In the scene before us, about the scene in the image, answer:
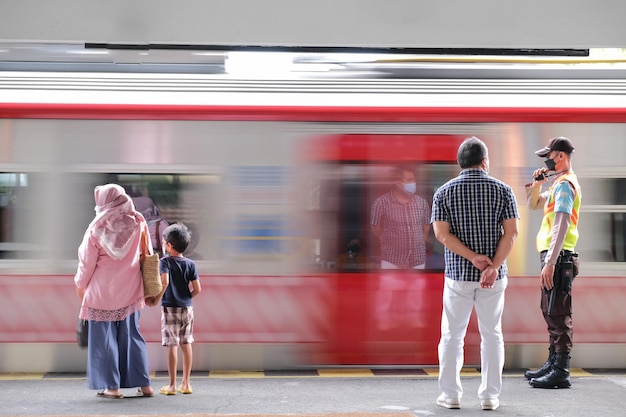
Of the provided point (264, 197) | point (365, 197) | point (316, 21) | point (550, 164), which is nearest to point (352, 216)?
point (365, 197)

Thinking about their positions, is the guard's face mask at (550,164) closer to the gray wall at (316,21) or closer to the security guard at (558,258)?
the security guard at (558,258)

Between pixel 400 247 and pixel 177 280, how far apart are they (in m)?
1.88

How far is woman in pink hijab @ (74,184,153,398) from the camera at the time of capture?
6.55 meters

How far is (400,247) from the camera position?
25.5 ft

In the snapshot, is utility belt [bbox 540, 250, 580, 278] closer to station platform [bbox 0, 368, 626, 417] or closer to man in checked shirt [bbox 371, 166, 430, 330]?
station platform [bbox 0, 368, 626, 417]

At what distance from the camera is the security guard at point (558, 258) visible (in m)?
6.95

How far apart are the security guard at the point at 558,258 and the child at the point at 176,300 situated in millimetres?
2490

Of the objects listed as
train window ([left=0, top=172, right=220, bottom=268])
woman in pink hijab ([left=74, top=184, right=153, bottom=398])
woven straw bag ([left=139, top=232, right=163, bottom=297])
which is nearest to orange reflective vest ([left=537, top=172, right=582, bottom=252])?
train window ([left=0, top=172, right=220, bottom=268])

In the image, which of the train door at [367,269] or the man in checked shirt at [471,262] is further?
the train door at [367,269]

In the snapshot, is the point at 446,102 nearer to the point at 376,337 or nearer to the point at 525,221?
the point at 525,221

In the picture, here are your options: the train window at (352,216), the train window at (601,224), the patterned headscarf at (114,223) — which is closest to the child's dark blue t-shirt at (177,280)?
the patterned headscarf at (114,223)

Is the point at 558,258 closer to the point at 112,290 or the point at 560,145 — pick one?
the point at 560,145

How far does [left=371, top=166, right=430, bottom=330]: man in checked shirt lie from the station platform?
0.51 m

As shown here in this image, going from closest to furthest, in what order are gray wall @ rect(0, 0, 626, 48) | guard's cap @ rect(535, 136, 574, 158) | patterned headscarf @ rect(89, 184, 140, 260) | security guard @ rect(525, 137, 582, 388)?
gray wall @ rect(0, 0, 626, 48), patterned headscarf @ rect(89, 184, 140, 260), security guard @ rect(525, 137, 582, 388), guard's cap @ rect(535, 136, 574, 158)
